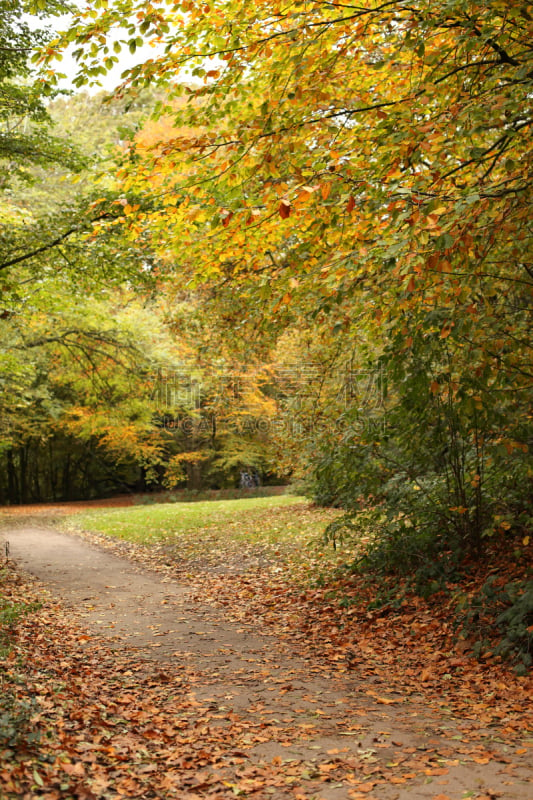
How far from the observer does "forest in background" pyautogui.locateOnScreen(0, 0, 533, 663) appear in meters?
5.40

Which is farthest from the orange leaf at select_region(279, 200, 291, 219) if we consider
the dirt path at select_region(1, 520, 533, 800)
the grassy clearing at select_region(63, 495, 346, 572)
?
the grassy clearing at select_region(63, 495, 346, 572)

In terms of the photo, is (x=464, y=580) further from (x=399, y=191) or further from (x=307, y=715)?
(x=399, y=191)

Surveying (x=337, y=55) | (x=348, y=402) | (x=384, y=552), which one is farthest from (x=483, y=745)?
(x=348, y=402)

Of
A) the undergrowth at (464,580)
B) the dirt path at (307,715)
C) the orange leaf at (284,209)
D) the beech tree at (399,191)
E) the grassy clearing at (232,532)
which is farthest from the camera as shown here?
the grassy clearing at (232,532)

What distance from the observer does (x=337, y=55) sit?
5816 mm

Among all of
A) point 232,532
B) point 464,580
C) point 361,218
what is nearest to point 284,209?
point 361,218

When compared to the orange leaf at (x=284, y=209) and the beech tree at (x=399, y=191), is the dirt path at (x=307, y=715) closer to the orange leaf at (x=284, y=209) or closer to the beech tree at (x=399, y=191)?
the beech tree at (x=399, y=191)

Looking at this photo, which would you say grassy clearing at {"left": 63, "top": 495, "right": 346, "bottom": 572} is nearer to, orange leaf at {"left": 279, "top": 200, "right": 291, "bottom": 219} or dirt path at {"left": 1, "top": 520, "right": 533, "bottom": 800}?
dirt path at {"left": 1, "top": 520, "right": 533, "bottom": 800}

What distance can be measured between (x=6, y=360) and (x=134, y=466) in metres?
23.5

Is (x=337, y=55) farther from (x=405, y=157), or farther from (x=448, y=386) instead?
(x=448, y=386)

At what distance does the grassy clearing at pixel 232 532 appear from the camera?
12203mm

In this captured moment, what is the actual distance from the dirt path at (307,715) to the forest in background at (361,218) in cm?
173

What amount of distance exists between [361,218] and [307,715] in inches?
172

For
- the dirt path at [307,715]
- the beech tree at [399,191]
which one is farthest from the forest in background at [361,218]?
the dirt path at [307,715]
